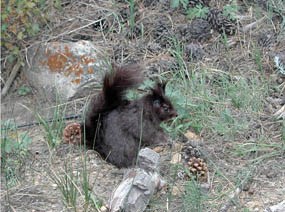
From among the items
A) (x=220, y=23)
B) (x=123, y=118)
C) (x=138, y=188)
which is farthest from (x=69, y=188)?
(x=220, y=23)

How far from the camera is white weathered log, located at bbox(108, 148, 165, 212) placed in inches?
121

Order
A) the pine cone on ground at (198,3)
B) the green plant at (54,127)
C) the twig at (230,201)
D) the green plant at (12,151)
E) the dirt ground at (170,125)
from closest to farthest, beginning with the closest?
the twig at (230,201) → the dirt ground at (170,125) → the green plant at (12,151) → the green plant at (54,127) → the pine cone on ground at (198,3)

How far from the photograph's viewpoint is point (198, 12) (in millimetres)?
4750

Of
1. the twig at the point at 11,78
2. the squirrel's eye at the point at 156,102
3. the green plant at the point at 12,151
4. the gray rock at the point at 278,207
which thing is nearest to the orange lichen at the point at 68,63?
the twig at the point at 11,78

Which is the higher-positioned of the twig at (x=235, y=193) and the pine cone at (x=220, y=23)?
the pine cone at (x=220, y=23)

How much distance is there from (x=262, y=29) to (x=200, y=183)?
169 centimetres

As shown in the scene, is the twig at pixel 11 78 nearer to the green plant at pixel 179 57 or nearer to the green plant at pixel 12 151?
the green plant at pixel 12 151

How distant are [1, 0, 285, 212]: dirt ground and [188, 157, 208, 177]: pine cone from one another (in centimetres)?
5

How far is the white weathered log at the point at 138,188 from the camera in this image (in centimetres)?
308

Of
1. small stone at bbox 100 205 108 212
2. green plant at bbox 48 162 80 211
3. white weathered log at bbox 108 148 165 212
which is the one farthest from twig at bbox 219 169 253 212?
green plant at bbox 48 162 80 211

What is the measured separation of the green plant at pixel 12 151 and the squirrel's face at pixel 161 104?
2.28 feet

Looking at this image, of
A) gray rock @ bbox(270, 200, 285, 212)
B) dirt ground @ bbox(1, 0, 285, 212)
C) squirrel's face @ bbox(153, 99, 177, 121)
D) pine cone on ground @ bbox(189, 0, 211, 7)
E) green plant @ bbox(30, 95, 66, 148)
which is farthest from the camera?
pine cone on ground @ bbox(189, 0, 211, 7)

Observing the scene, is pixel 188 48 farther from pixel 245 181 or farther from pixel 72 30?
pixel 245 181

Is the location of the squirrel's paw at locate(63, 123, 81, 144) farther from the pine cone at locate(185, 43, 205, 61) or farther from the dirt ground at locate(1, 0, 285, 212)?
the pine cone at locate(185, 43, 205, 61)
